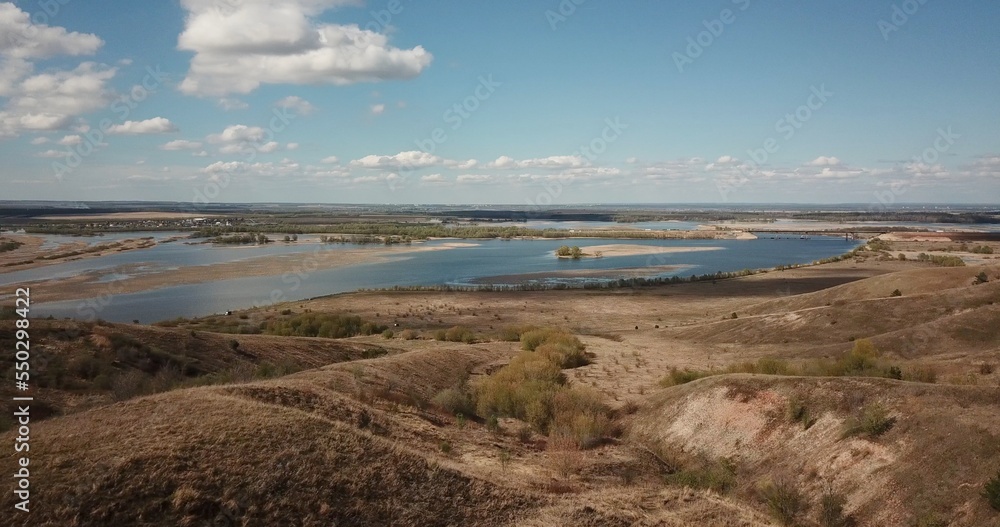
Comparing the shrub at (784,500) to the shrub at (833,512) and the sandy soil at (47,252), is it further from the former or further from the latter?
the sandy soil at (47,252)

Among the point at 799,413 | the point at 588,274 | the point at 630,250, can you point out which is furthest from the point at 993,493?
the point at 630,250

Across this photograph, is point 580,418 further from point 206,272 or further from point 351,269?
point 351,269

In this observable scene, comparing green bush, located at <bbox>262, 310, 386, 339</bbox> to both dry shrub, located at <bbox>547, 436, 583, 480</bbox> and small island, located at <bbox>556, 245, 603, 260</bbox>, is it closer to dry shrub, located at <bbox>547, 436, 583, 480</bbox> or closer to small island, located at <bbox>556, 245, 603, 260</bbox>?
dry shrub, located at <bbox>547, 436, 583, 480</bbox>

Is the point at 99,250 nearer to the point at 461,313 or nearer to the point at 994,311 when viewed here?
the point at 461,313

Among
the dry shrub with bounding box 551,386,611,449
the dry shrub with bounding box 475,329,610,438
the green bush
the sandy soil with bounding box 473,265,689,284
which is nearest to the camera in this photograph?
the dry shrub with bounding box 551,386,611,449

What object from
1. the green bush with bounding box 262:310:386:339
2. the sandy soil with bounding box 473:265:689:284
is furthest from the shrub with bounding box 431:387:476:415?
the sandy soil with bounding box 473:265:689:284

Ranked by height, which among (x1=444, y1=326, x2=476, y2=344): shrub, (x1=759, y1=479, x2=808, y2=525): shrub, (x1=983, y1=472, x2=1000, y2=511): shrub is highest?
(x1=983, y1=472, x2=1000, y2=511): shrub

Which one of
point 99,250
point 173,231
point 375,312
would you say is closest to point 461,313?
point 375,312
